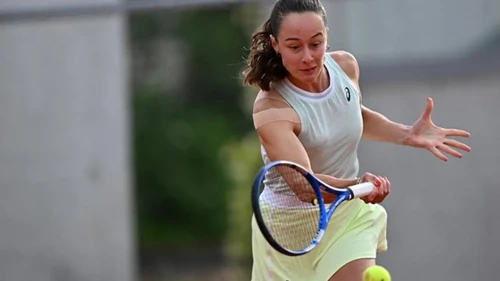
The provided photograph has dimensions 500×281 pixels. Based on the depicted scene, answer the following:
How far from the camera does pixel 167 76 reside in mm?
22078

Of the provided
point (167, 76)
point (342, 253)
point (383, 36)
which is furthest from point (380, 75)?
point (167, 76)


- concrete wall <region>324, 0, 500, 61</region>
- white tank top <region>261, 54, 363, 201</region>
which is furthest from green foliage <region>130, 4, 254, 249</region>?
white tank top <region>261, 54, 363, 201</region>

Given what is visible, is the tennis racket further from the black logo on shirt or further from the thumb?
the thumb

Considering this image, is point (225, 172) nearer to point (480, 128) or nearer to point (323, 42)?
point (480, 128)

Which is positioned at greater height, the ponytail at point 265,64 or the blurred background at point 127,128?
the ponytail at point 265,64

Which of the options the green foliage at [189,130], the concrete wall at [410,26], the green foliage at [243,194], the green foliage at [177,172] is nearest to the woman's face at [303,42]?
the concrete wall at [410,26]

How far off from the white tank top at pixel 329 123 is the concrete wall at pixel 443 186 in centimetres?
372

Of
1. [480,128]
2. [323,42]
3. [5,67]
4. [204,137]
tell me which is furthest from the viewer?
[204,137]

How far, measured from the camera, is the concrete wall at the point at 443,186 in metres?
8.52

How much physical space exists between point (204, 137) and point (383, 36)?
12220 millimetres

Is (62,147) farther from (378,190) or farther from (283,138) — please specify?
(378,190)

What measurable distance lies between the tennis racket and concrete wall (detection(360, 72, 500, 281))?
3.89 m

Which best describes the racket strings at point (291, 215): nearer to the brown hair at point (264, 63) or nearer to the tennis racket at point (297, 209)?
the tennis racket at point (297, 209)

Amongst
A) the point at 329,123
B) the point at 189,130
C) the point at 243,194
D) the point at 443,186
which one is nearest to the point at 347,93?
the point at 329,123
